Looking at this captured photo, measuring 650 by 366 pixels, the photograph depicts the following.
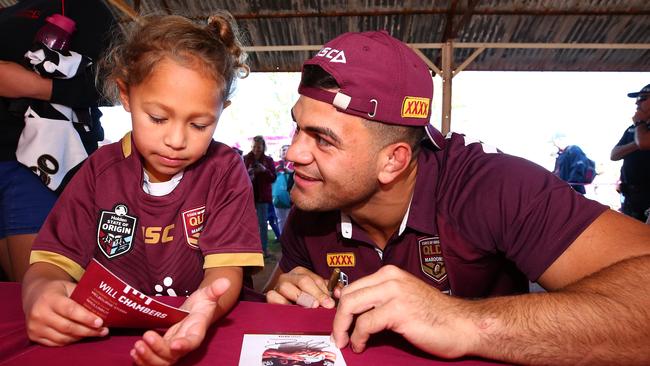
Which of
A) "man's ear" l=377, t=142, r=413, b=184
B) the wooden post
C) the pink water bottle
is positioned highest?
the wooden post

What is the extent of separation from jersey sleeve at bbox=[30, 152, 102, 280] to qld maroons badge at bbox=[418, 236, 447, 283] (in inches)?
39.9

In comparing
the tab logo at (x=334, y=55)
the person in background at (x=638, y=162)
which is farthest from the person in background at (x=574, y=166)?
the tab logo at (x=334, y=55)

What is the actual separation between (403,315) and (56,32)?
1.58 meters

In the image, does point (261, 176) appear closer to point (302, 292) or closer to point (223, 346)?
point (302, 292)

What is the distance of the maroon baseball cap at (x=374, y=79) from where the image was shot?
1438 mm

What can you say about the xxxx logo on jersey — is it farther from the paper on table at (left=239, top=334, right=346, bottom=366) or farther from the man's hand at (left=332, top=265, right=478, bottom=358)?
the man's hand at (left=332, top=265, right=478, bottom=358)

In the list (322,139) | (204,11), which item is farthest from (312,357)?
(204,11)

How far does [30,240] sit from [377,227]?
1320 mm

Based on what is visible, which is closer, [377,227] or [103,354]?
[103,354]

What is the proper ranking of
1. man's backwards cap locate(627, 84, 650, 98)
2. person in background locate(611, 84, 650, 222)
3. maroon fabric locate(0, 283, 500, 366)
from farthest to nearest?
man's backwards cap locate(627, 84, 650, 98), person in background locate(611, 84, 650, 222), maroon fabric locate(0, 283, 500, 366)

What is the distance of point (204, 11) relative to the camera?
7.62 meters

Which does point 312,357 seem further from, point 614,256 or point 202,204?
point 614,256

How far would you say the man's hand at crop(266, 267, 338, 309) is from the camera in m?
1.25

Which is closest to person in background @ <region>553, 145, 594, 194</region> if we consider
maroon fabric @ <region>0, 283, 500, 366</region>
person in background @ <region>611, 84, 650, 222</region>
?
person in background @ <region>611, 84, 650, 222</region>
